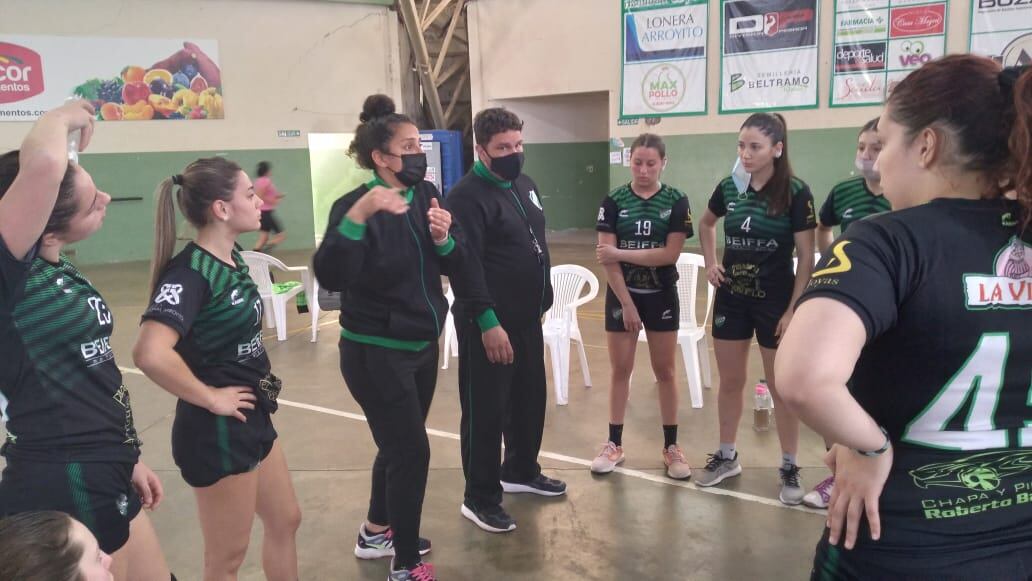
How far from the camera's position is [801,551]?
2814 millimetres

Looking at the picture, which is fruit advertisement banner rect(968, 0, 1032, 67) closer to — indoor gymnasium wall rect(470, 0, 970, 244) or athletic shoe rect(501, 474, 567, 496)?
indoor gymnasium wall rect(470, 0, 970, 244)

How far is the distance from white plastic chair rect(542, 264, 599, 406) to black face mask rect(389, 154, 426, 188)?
1922 millimetres

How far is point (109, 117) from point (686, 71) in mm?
9035

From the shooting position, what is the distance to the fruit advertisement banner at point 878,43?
29.7 ft

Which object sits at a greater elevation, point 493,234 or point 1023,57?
point 1023,57

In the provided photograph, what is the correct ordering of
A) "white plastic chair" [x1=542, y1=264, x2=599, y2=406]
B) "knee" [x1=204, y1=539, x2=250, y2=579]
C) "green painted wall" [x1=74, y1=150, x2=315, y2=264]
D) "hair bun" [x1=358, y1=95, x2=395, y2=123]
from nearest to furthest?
"knee" [x1=204, y1=539, x2=250, y2=579] < "hair bun" [x1=358, y1=95, x2=395, y2=123] < "white plastic chair" [x1=542, y1=264, x2=599, y2=406] < "green painted wall" [x1=74, y1=150, x2=315, y2=264]

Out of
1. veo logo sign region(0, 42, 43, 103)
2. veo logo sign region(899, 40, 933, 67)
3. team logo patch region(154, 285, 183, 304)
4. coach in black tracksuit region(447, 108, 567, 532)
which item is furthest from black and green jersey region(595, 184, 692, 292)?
veo logo sign region(0, 42, 43, 103)

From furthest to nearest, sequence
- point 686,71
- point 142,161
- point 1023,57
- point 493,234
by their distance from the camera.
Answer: point 142,161 < point 686,71 < point 1023,57 < point 493,234

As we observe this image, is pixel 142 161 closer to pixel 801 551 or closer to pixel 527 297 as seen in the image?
pixel 527 297

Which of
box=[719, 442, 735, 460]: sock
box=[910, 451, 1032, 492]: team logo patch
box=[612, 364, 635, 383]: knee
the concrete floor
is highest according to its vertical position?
box=[910, 451, 1032, 492]: team logo patch

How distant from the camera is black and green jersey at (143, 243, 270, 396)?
1.85 metres

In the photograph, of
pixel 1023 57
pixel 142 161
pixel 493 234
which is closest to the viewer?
pixel 493 234

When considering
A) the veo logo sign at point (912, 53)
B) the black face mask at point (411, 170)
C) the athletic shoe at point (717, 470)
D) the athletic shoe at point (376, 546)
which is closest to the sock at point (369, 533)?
the athletic shoe at point (376, 546)

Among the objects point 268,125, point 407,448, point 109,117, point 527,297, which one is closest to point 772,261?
point 527,297
